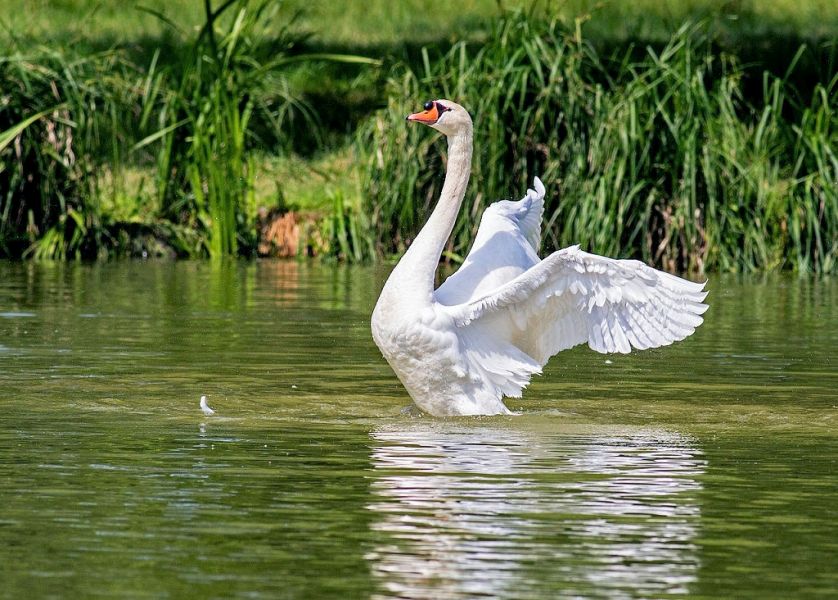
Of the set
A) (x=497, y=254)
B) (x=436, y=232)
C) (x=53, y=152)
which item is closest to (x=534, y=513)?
(x=436, y=232)

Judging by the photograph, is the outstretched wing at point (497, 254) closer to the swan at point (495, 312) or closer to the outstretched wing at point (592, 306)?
the swan at point (495, 312)

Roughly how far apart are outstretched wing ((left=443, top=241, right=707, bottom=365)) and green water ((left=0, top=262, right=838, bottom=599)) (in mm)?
387

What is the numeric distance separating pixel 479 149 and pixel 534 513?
11590 millimetres

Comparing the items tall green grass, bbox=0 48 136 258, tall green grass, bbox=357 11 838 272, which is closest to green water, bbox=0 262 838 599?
tall green grass, bbox=357 11 838 272

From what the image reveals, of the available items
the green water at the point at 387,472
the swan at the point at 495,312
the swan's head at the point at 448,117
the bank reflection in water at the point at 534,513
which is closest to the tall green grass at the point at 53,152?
the green water at the point at 387,472

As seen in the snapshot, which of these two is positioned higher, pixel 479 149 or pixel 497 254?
pixel 479 149

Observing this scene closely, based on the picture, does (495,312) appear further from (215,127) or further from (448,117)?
(215,127)

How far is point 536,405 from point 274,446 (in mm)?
2129

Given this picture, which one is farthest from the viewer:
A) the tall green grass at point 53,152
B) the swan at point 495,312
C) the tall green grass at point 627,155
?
the tall green grass at point 53,152

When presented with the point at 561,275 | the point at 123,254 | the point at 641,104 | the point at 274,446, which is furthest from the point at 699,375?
the point at 123,254

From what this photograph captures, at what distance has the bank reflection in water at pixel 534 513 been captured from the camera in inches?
193

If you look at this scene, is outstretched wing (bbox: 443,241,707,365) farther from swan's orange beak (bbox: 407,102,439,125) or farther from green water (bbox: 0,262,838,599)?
swan's orange beak (bbox: 407,102,439,125)

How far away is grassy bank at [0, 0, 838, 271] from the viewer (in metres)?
17.0

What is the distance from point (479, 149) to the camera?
56.3 feet
